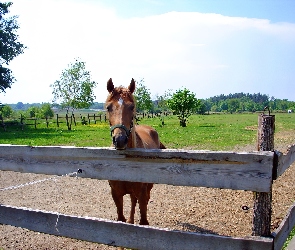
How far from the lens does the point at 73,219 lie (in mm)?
3156

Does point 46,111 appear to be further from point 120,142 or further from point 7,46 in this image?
point 120,142

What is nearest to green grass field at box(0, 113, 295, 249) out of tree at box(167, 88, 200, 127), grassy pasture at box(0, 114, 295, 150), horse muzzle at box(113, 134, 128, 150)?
grassy pasture at box(0, 114, 295, 150)

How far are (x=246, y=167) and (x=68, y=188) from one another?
7.23 m

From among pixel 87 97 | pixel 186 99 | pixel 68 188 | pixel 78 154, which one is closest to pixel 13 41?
pixel 87 97

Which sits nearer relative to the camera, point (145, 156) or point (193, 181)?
point (193, 181)

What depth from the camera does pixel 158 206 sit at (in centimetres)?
734

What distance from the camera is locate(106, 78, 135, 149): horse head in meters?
3.06

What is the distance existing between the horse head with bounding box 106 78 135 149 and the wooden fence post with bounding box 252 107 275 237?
1.24 meters

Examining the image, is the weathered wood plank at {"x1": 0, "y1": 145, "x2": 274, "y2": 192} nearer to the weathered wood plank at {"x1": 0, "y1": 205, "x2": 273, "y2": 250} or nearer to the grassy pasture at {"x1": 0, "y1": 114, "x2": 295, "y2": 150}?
the weathered wood plank at {"x1": 0, "y1": 205, "x2": 273, "y2": 250}

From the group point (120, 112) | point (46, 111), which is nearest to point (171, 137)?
point (120, 112)

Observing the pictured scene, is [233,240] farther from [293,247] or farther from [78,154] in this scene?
[293,247]

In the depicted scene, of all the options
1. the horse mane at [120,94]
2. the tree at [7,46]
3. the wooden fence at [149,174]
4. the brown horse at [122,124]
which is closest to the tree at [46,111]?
the tree at [7,46]

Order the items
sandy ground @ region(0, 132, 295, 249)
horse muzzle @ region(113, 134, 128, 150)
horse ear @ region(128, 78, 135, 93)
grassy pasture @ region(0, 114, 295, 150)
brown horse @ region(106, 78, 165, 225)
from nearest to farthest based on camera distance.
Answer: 1. horse muzzle @ region(113, 134, 128, 150)
2. brown horse @ region(106, 78, 165, 225)
3. horse ear @ region(128, 78, 135, 93)
4. sandy ground @ region(0, 132, 295, 249)
5. grassy pasture @ region(0, 114, 295, 150)

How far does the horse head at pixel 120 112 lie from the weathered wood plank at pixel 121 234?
77 centimetres
